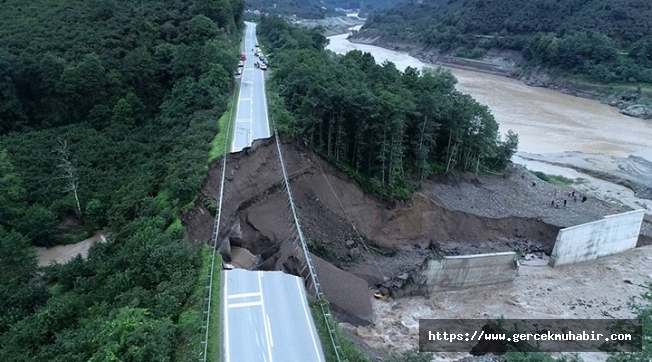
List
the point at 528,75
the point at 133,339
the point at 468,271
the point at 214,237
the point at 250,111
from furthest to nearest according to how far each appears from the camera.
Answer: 1. the point at 528,75
2. the point at 250,111
3. the point at 468,271
4. the point at 214,237
5. the point at 133,339

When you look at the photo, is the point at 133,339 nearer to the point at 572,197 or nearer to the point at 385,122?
the point at 385,122

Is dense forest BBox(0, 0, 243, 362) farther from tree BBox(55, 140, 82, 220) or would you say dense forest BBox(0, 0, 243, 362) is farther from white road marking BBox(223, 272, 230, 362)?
white road marking BBox(223, 272, 230, 362)

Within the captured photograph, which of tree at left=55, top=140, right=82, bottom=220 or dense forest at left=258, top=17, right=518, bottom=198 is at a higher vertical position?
dense forest at left=258, top=17, right=518, bottom=198

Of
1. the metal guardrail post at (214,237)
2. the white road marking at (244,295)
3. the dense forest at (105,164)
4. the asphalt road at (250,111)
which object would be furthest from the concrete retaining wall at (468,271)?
the dense forest at (105,164)

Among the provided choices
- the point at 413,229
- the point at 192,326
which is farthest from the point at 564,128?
the point at 192,326

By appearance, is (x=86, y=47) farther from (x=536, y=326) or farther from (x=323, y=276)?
(x=536, y=326)

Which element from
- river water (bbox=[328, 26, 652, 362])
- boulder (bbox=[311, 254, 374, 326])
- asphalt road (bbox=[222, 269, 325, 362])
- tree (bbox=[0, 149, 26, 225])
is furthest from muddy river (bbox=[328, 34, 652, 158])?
tree (bbox=[0, 149, 26, 225])
